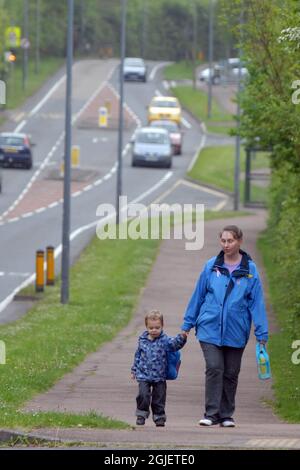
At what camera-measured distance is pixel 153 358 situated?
1231 cm

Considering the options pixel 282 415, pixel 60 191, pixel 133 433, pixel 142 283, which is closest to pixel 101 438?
pixel 133 433

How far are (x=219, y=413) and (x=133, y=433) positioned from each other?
150 centimetres

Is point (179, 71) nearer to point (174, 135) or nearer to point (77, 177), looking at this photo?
point (174, 135)

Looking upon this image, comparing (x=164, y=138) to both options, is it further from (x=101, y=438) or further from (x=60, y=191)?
(x=101, y=438)

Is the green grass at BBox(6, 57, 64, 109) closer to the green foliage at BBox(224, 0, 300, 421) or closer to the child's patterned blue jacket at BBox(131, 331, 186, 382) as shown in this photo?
the green foliage at BBox(224, 0, 300, 421)

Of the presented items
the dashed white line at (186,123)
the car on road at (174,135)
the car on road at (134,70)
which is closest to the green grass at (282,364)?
the car on road at (174,135)

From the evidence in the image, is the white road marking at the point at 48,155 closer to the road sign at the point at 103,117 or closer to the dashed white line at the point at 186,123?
the road sign at the point at 103,117

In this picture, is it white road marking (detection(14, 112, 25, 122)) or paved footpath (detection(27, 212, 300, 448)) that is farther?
white road marking (detection(14, 112, 25, 122))

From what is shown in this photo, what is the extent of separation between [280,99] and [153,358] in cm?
808

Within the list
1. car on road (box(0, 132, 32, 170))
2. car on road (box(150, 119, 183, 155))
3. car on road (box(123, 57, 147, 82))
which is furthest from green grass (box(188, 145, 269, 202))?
car on road (box(123, 57, 147, 82))

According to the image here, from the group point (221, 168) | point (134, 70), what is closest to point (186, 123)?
point (134, 70)

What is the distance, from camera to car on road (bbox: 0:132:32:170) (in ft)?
186

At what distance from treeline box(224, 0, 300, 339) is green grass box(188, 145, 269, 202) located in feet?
84.2

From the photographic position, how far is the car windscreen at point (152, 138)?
6025 cm
